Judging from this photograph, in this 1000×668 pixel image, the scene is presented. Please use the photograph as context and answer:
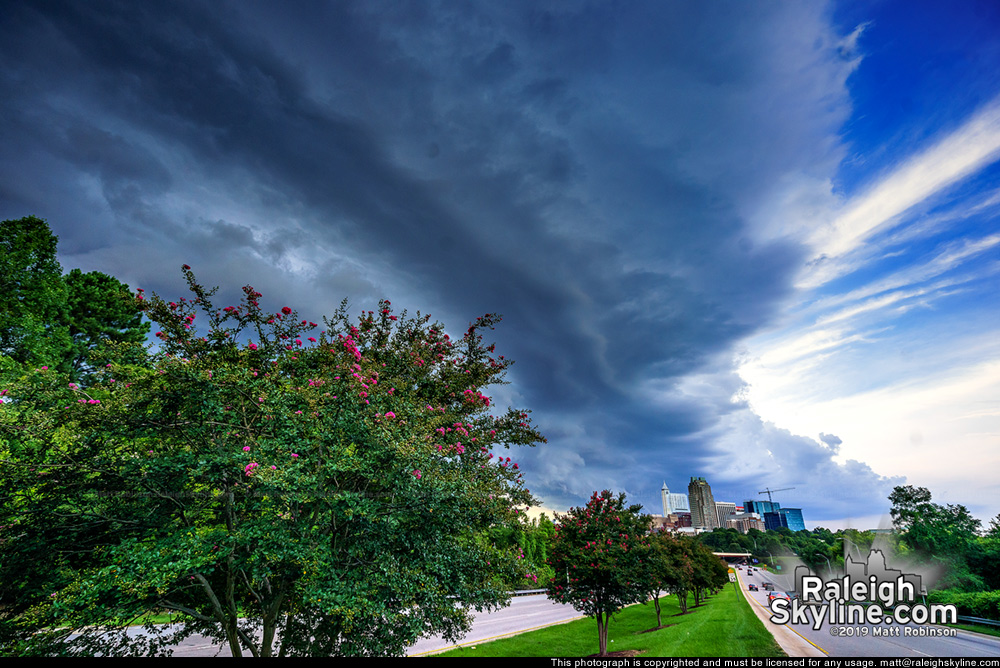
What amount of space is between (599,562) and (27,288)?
114ft

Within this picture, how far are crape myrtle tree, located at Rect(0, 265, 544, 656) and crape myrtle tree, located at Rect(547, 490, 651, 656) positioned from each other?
10201 millimetres

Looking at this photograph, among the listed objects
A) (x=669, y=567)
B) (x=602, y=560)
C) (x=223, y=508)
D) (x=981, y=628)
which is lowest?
(x=981, y=628)

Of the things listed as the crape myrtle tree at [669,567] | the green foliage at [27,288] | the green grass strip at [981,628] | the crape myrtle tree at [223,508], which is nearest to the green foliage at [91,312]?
the green foliage at [27,288]

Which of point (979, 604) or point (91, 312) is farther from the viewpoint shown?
point (91, 312)

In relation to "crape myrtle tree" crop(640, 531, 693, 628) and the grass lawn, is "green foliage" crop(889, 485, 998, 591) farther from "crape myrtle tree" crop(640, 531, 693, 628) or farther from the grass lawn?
the grass lawn

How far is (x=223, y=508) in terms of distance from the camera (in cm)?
785

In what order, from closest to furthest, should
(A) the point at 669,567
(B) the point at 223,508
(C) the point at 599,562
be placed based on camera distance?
(B) the point at 223,508 < (C) the point at 599,562 < (A) the point at 669,567

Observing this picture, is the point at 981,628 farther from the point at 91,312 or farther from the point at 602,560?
the point at 91,312

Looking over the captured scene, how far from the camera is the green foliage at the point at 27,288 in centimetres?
2345

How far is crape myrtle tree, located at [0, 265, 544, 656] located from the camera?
6512 millimetres

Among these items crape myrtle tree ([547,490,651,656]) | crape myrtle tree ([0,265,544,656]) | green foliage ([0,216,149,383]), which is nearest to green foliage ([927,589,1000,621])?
crape myrtle tree ([547,490,651,656])

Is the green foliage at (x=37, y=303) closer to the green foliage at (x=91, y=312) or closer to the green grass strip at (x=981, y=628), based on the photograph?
the green foliage at (x=91, y=312)

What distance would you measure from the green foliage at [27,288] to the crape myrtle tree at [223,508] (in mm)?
23124

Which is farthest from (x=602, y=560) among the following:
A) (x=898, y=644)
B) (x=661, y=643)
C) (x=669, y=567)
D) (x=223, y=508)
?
(x=223, y=508)
